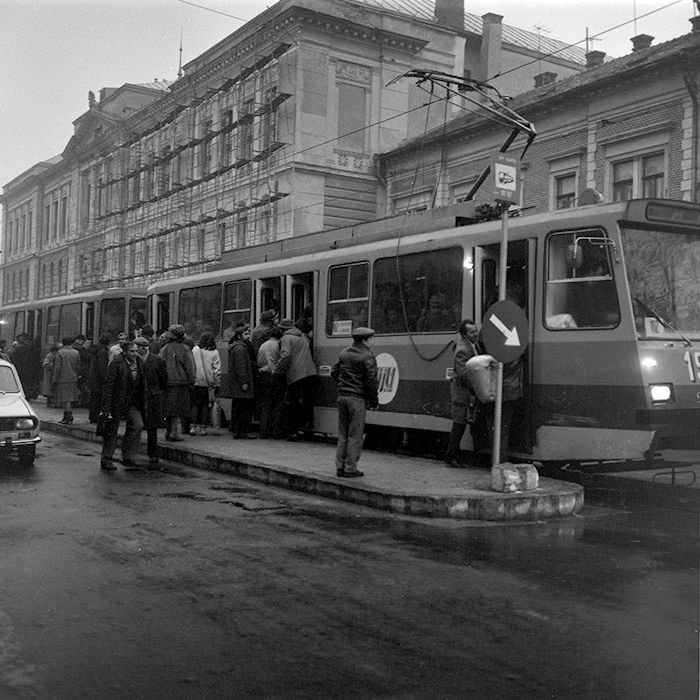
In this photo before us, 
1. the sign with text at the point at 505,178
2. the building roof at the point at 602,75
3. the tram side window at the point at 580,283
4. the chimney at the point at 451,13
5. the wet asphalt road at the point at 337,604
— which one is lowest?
the wet asphalt road at the point at 337,604

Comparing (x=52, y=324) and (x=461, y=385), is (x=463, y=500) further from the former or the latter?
(x=52, y=324)

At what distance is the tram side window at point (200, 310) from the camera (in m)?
17.3

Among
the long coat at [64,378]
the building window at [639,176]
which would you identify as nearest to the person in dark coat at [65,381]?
the long coat at [64,378]

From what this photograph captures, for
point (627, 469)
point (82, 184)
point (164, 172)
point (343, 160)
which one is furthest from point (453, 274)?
point (82, 184)

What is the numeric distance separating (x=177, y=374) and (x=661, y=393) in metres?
7.46

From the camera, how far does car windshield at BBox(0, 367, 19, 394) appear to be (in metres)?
13.2

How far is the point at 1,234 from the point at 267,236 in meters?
38.9

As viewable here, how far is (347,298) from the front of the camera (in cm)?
1371

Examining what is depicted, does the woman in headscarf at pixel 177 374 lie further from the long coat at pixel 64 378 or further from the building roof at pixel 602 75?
the building roof at pixel 602 75

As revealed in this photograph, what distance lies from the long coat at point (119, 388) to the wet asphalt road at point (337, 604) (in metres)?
2.78

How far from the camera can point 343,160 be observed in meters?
34.8

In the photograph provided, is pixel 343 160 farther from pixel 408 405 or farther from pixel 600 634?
pixel 600 634

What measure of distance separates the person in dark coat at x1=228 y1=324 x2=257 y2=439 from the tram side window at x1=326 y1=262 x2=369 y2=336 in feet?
4.69

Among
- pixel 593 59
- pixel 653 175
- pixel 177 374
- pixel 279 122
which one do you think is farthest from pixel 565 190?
pixel 177 374
